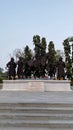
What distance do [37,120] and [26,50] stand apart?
48.5 m

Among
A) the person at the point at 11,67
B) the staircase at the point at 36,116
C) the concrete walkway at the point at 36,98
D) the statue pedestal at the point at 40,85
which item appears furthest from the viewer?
the person at the point at 11,67

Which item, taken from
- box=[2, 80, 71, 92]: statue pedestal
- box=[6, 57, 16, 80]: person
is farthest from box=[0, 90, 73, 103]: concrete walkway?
box=[6, 57, 16, 80]: person

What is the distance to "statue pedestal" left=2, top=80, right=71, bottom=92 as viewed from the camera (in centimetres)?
2512

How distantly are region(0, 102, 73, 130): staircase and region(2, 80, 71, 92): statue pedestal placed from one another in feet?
49.2

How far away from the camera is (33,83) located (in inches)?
995

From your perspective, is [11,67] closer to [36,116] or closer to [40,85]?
[40,85]

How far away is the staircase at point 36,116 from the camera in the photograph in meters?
8.46

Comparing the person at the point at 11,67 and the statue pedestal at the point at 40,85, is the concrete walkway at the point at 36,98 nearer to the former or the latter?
the statue pedestal at the point at 40,85

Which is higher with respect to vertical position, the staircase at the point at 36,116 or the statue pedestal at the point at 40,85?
the statue pedestal at the point at 40,85

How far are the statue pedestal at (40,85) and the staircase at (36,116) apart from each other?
1500cm

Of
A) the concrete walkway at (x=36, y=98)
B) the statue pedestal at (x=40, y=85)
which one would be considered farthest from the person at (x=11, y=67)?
the concrete walkway at (x=36, y=98)

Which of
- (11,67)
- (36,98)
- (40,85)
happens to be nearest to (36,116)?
(36,98)

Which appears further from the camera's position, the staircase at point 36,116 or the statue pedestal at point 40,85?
the statue pedestal at point 40,85

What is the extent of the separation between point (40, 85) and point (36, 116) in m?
16.2
